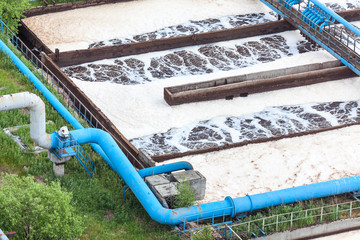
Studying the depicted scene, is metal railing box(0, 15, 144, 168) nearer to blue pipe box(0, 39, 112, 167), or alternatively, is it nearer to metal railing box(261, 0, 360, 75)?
blue pipe box(0, 39, 112, 167)

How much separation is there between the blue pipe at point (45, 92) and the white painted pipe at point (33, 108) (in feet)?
10.8

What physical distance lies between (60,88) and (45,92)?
339cm

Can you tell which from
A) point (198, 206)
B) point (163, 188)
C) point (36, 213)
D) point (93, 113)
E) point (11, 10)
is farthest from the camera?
point (11, 10)

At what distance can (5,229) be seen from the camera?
25.9m

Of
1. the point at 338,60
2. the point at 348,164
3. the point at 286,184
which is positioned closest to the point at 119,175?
the point at 286,184

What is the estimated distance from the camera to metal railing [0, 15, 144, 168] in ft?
120

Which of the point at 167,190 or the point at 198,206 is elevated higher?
the point at 167,190

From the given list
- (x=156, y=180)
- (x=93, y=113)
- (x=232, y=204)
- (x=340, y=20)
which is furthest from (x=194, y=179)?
(x=340, y=20)

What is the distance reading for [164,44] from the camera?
145ft

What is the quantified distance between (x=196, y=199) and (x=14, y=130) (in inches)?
288

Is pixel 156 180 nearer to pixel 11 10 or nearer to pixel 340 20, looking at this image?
pixel 11 10

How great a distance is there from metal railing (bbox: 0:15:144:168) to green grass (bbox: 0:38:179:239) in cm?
260

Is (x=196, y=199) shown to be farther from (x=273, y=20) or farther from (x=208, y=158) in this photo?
(x=273, y=20)

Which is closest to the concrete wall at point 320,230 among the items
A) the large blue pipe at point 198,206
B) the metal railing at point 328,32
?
the large blue pipe at point 198,206
